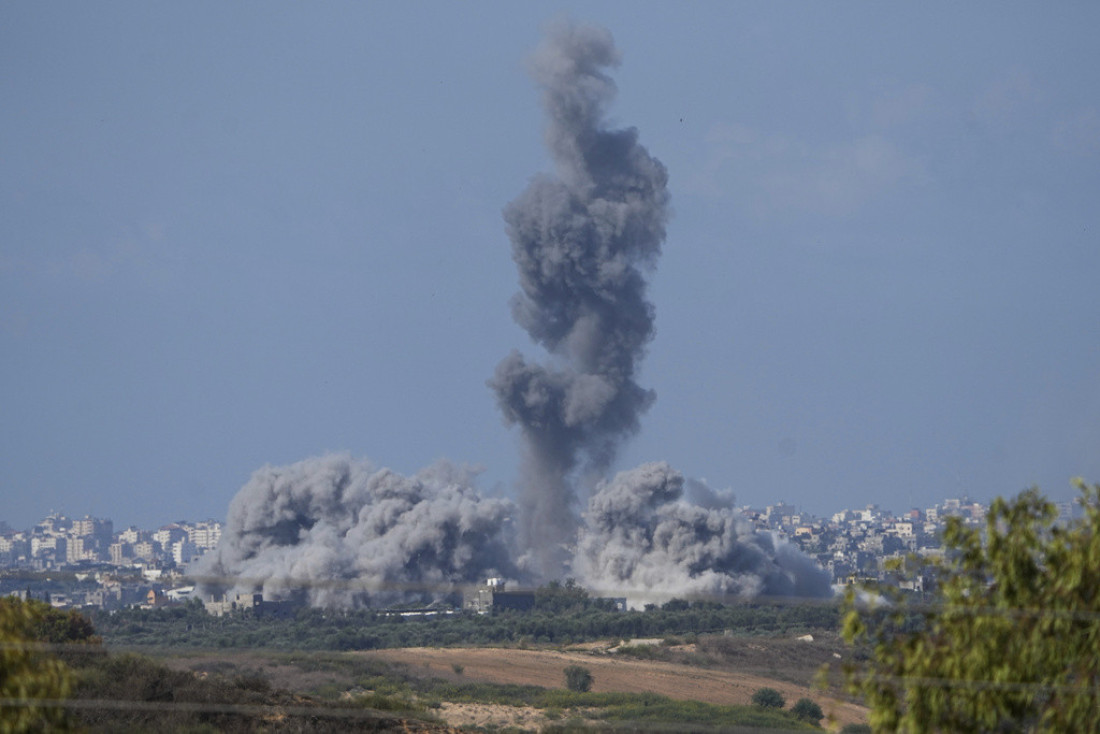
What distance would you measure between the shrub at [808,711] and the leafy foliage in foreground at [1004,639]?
2438 centimetres

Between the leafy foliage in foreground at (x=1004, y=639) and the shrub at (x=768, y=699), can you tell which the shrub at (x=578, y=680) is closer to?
the shrub at (x=768, y=699)

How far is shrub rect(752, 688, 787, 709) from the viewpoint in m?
38.2

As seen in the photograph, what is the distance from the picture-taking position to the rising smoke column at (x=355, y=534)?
81.2m

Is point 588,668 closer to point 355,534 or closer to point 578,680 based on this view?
point 578,680

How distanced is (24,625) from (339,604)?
67.4 metres

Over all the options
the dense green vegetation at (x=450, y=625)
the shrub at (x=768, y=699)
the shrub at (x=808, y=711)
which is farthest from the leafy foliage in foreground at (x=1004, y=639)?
the dense green vegetation at (x=450, y=625)

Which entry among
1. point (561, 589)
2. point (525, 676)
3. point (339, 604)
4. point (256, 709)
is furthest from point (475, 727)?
point (339, 604)

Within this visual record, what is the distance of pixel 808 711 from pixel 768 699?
219 centimetres

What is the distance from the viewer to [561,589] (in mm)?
73562

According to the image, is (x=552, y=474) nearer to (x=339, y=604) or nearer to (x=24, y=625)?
(x=339, y=604)

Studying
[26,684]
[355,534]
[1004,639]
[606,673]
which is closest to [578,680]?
[606,673]

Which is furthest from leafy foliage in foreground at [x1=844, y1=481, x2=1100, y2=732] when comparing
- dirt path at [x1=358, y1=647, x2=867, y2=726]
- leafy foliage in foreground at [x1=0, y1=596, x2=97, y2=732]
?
dirt path at [x1=358, y1=647, x2=867, y2=726]

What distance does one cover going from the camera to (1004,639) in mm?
11148

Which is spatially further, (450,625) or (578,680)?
(450,625)
